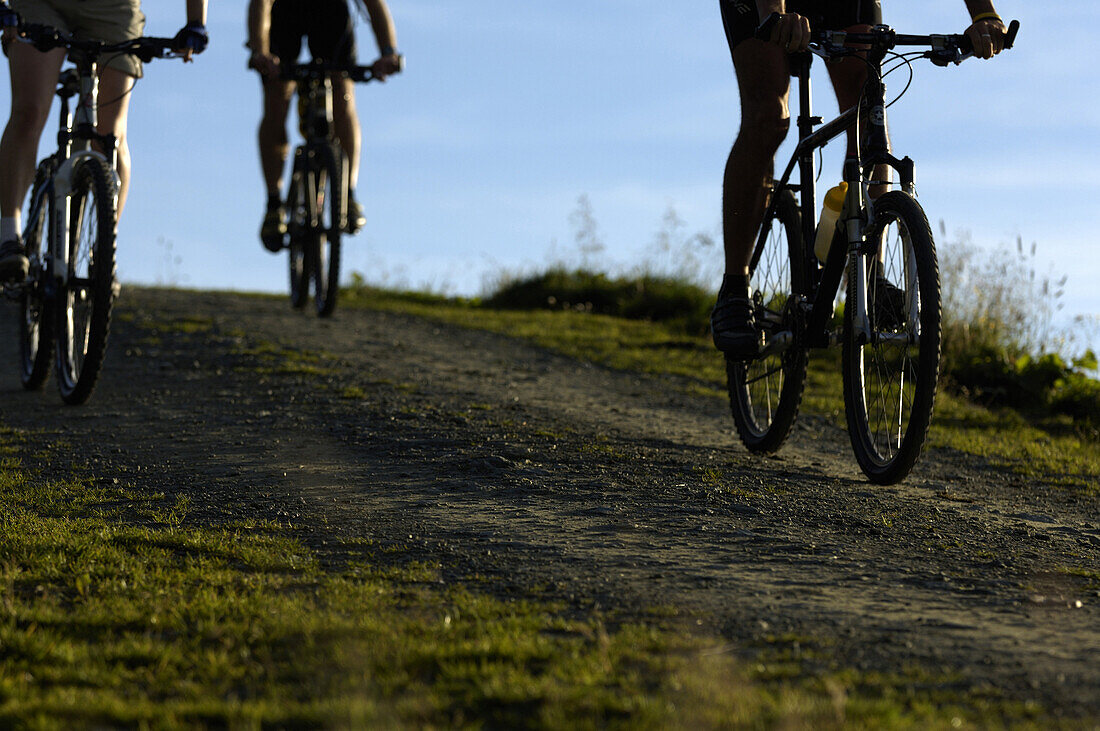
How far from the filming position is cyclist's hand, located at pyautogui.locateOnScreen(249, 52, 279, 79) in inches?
289

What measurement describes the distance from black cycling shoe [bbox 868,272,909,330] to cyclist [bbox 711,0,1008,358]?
57 centimetres

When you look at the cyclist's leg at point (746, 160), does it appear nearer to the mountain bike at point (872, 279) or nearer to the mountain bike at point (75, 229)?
the mountain bike at point (872, 279)

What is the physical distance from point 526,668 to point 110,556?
116cm

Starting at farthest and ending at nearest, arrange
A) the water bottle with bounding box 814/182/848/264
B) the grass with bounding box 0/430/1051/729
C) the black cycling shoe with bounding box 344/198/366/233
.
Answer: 1. the black cycling shoe with bounding box 344/198/366/233
2. the water bottle with bounding box 814/182/848/264
3. the grass with bounding box 0/430/1051/729

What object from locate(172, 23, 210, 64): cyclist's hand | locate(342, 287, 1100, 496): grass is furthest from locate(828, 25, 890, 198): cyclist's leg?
locate(172, 23, 210, 64): cyclist's hand

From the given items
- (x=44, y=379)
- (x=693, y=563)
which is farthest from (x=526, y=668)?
(x=44, y=379)

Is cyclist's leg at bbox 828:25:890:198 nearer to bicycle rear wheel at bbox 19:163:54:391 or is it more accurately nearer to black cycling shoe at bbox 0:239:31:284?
bicycle rear wheel at bbox 19:163:54:391

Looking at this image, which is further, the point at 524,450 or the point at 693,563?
the point at 524,450

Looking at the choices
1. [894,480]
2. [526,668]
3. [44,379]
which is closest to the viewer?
[526,668]

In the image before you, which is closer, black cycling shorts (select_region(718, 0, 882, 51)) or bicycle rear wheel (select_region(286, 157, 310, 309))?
black cycling shorts (select_region(718, 0, 882, 51))

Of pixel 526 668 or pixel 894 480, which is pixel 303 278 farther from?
pixel 526 668

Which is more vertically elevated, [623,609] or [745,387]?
[745,387]

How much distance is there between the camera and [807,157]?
4.00 metres

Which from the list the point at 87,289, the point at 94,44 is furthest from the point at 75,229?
the point at 94,44
